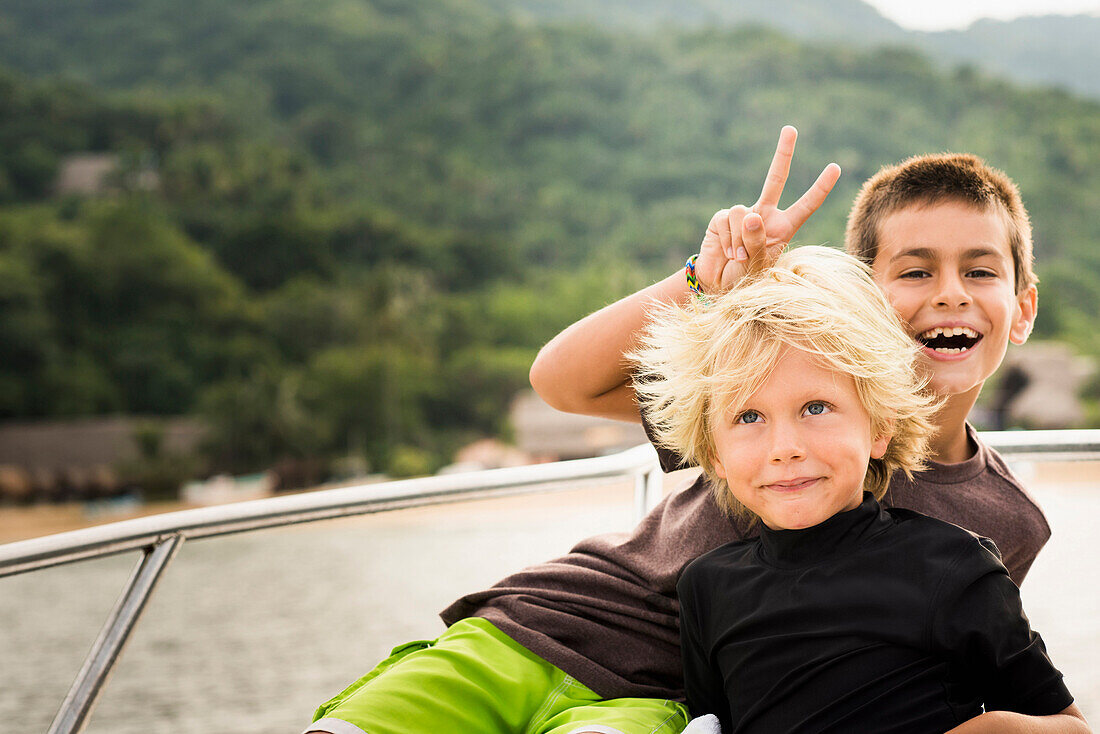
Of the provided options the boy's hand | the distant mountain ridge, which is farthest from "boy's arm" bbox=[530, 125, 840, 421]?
the distant mountain ridge

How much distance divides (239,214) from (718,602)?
133ft

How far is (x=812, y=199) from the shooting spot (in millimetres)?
974

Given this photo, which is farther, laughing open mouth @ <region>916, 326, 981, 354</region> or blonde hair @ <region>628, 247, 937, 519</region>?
laughing open mouth @ <region>916, 326, 981, 354</region>

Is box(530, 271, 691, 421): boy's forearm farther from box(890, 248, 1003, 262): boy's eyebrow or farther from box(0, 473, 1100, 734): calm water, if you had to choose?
box(0, 473, 1100, 734): calm water

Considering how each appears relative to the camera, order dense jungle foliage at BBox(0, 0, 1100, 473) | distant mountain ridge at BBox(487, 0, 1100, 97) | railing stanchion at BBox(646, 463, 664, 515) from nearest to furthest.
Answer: railing stanchion at BBox(646, 463, 664, 515) → dense jungle foliage at BBox(0, 0, 1100, 473) → distant mountain ridge at BBox(487, 0, 1100, 97)

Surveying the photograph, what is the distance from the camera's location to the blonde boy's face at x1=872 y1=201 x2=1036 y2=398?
1.01 meters

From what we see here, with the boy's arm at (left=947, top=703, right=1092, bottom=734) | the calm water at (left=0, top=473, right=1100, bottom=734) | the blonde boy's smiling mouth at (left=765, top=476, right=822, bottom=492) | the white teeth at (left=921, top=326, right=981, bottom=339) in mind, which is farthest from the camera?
the calm water at (left=0, top=473, right=1100, bottom=734)

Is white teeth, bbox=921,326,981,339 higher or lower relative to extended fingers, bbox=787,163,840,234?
lower

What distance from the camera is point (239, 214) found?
39.2m

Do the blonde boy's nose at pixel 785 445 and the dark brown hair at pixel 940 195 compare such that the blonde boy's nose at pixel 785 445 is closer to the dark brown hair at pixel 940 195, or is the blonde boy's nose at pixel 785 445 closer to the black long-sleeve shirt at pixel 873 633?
the black long-sleeve shirt at pixel 873 633

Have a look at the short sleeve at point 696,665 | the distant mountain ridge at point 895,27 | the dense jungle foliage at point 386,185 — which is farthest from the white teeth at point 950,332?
the distant mountain ridge at point 895,27

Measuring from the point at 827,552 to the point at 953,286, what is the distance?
0.30 m

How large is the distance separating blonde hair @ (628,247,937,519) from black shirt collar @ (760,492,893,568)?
0.08m

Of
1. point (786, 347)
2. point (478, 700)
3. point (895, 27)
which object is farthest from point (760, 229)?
point (895, 27)
